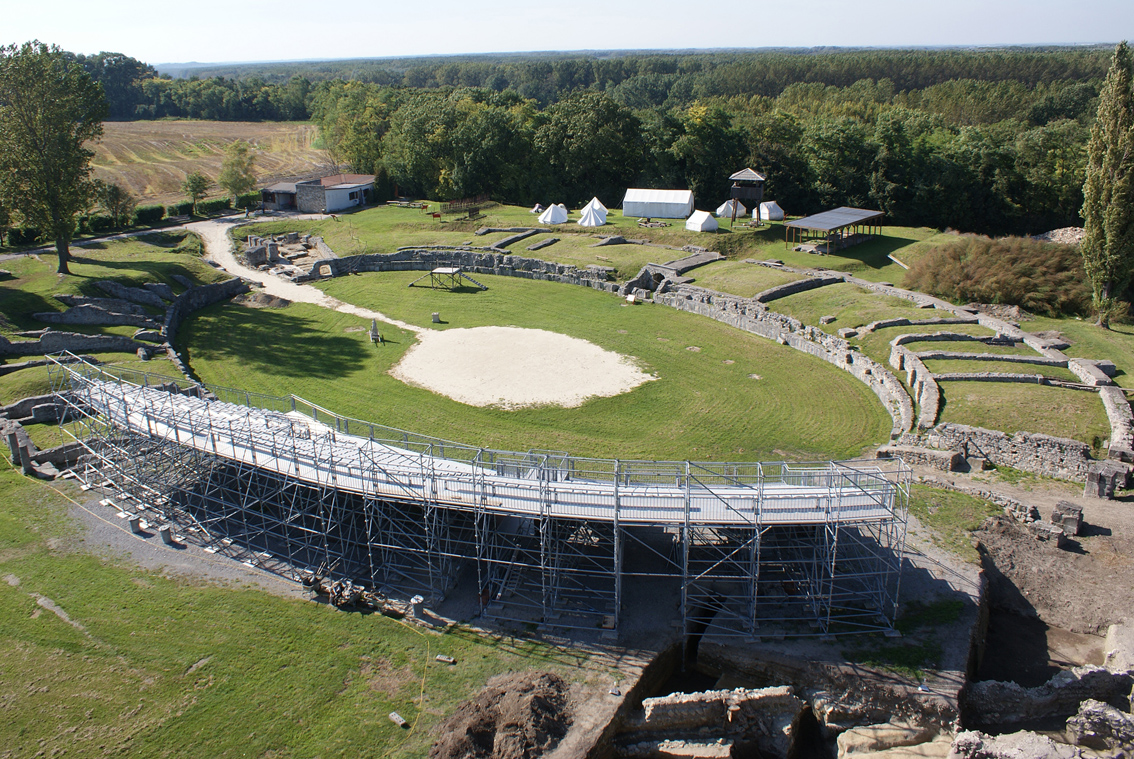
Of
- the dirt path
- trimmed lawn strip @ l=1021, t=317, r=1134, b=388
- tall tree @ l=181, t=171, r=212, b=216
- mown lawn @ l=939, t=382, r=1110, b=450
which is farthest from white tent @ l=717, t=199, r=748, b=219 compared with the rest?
tall tree @ l=181, t=171, r=212, b=216

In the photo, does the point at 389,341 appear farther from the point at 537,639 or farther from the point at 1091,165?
the point at 1091,165

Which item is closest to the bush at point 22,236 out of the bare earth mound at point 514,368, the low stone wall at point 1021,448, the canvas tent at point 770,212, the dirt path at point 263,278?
the dirt path at point 263,278

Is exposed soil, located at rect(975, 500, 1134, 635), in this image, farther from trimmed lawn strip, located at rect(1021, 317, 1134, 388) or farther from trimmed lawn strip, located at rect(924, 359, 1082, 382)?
trimmed lawn strip, located at rect(1021, 317, 1134, 388)

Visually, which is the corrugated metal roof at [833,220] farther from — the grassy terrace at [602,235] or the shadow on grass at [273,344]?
the shadow on grass at [273,344]

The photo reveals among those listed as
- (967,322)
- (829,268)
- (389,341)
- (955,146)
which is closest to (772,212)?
(829,268)

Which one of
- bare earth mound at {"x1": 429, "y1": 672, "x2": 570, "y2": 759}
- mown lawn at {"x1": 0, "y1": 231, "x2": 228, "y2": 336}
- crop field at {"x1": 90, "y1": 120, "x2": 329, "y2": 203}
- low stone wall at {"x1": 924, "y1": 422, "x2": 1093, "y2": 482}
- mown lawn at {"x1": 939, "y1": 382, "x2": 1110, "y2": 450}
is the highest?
crop field at {"x1": 90, "y1": 120, "x2": 329, "y2": 203}

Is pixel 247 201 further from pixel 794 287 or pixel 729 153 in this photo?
pixel 794 287
